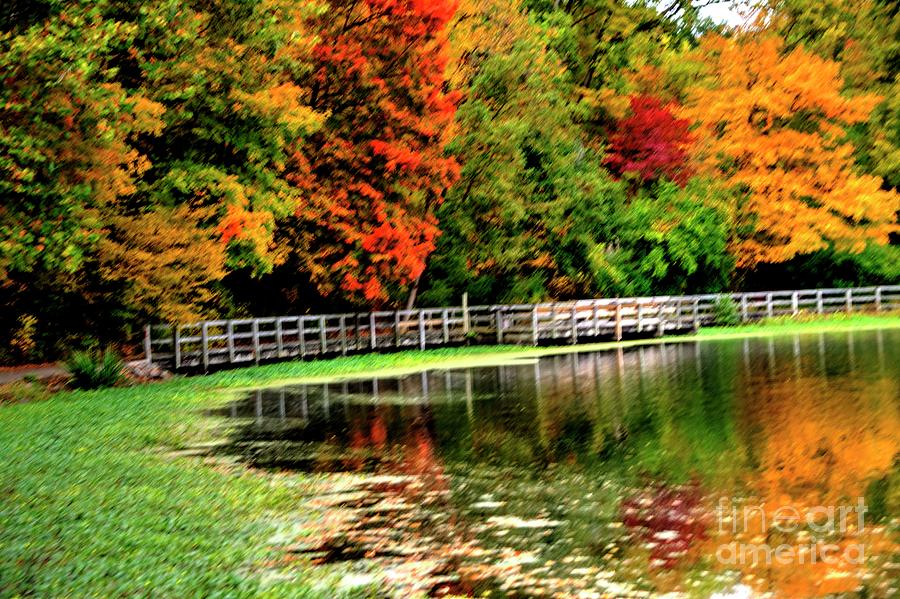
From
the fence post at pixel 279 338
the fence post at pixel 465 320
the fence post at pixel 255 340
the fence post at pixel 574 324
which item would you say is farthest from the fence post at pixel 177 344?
the fence post at pixel 574 324

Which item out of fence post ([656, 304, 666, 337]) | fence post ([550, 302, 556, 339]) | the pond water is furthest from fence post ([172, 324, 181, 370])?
fence post ([656, 304, 666, 337])

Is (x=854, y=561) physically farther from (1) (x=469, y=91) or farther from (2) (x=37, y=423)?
(1) (x=469, y=91)

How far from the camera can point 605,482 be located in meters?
13.3

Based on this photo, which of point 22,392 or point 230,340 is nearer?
point 22,392

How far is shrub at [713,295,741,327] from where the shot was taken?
50938 millimetres

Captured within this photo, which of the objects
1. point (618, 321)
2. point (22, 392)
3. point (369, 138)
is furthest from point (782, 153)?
point (22, 392)

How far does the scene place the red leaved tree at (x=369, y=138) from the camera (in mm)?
37062

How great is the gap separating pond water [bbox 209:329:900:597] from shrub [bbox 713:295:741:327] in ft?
83.5

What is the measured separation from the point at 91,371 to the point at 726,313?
30.8m

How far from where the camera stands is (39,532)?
11078mm

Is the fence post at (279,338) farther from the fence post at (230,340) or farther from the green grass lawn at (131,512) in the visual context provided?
the green grass lawn at (131,512)

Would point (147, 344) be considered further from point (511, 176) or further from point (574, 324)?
point (574, 324)

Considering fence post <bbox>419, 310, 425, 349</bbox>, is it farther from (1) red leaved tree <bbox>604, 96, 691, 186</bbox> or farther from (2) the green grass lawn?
(2) the green grass lawn

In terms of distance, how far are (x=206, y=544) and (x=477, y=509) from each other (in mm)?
2781
